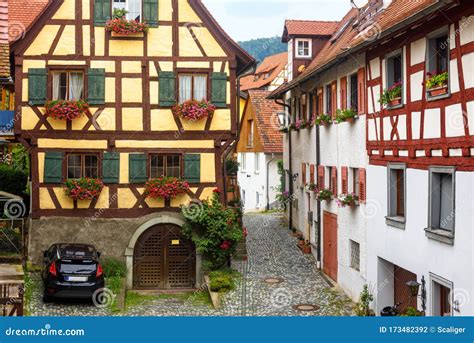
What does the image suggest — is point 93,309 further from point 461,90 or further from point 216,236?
point 461,90

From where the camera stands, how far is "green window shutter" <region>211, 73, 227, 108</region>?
22.3 meters

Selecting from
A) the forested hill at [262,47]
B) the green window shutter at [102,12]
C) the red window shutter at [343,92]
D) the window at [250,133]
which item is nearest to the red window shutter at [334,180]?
the red window shutter at [343,92]

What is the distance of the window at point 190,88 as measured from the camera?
73.6 feet

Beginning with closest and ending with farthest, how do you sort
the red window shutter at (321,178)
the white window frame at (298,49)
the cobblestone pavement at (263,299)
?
the cobblestone pavement at (263,299) → the red window shutter at (321,178) → the white window frame at (298,49)

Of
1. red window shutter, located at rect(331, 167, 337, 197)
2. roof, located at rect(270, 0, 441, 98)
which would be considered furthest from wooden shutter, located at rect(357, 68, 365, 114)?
red window shutter, located at rect(331, 167, 337, 197)

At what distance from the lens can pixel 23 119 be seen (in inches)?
859

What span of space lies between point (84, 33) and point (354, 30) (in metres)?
9.56

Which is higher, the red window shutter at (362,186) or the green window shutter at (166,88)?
the green window shutter at (166,88)

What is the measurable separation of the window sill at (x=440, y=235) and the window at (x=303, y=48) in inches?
713

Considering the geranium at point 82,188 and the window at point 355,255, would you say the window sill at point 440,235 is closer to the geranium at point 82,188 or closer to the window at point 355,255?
the window at point 355,255

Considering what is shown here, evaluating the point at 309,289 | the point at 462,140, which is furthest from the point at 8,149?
the point at 462,140

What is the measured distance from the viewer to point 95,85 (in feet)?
71.9

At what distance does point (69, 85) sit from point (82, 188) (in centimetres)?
332

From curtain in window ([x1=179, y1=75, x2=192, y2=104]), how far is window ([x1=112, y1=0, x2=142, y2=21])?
2362 mm
